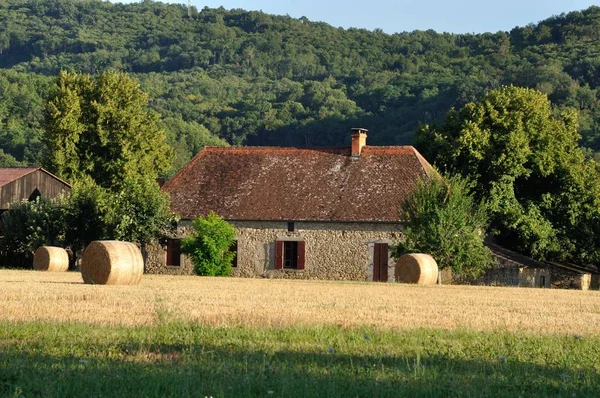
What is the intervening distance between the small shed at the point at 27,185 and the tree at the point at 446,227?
1923cm

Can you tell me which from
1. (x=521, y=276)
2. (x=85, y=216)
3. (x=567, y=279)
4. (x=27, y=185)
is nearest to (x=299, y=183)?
(x=85, y=216)

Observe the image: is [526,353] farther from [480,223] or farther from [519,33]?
[519,33]

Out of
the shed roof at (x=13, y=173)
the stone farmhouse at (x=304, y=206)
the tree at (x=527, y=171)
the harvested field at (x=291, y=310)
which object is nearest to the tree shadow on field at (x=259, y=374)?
the harvested field at (x=291, y=310)

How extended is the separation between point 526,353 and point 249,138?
326 feet

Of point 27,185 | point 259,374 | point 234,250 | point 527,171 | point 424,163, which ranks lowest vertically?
point 234,250

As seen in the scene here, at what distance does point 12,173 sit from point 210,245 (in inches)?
537

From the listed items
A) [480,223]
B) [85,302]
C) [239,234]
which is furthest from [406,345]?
[239,234]

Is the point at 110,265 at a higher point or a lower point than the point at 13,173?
lower

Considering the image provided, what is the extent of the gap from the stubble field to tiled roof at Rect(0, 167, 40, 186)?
31355mm

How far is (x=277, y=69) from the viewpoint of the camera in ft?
571

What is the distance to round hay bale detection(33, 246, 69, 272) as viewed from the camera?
129 feet

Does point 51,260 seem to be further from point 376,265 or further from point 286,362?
point 286,362

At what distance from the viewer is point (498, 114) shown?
46.2 meters

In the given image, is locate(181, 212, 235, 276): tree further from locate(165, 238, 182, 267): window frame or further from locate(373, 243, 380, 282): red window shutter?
locate(373, 243, 380, 282): red window shutter
